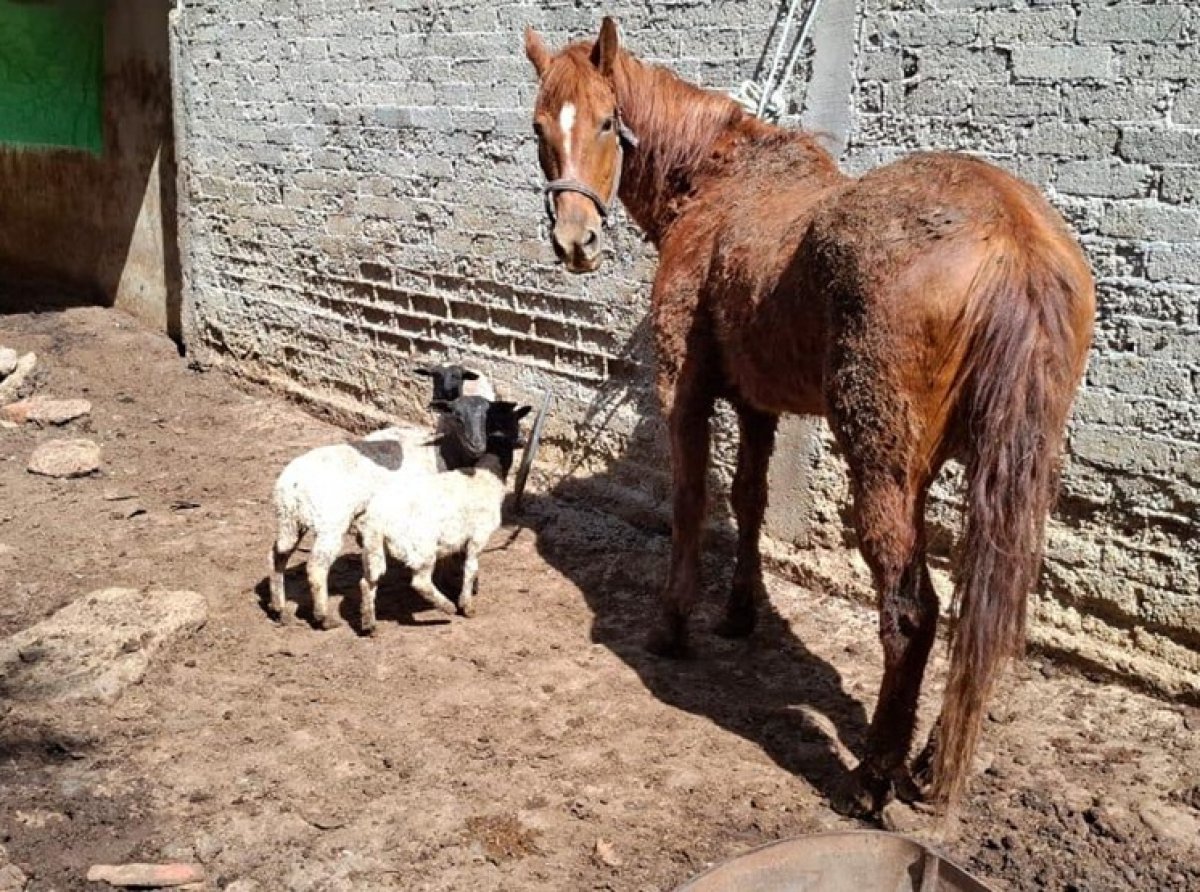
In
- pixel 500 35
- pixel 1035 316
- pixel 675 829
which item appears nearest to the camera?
pixel 1035 316

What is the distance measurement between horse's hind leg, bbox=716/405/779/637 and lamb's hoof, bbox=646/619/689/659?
308mm

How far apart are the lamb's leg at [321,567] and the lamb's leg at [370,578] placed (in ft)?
0.42

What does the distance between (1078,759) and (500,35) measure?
14.9 feet

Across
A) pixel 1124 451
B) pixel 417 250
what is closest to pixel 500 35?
pixel 417 250

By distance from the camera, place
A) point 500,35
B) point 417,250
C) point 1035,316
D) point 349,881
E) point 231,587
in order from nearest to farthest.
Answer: point 1035,316 → point 349,881 → point 231,587 → point 500,35 → point 417,250

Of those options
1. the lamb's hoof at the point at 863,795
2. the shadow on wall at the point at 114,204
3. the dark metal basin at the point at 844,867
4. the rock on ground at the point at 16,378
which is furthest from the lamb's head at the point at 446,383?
the shadow on wall at the point at 114,204

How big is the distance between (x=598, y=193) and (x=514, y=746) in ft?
6.73

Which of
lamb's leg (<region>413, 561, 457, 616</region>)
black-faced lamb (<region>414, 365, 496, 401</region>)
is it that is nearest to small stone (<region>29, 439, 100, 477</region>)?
black-faced lamb (<region>414, 365, 496, 401</region>)

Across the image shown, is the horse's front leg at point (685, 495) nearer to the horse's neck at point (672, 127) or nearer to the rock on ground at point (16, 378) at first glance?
the horse's neck at point (672, 127)

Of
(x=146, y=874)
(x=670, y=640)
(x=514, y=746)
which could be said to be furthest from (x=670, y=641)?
(x=146, y=874)

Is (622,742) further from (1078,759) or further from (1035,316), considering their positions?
(1035,316)

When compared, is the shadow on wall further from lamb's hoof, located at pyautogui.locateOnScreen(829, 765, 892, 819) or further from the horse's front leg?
lamb's hoof, located at pyautogui.locateOnScreen(829, 765, 892, 819)

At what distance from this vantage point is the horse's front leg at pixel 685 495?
14.5 ft

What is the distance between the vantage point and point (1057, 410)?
3.09 metres
